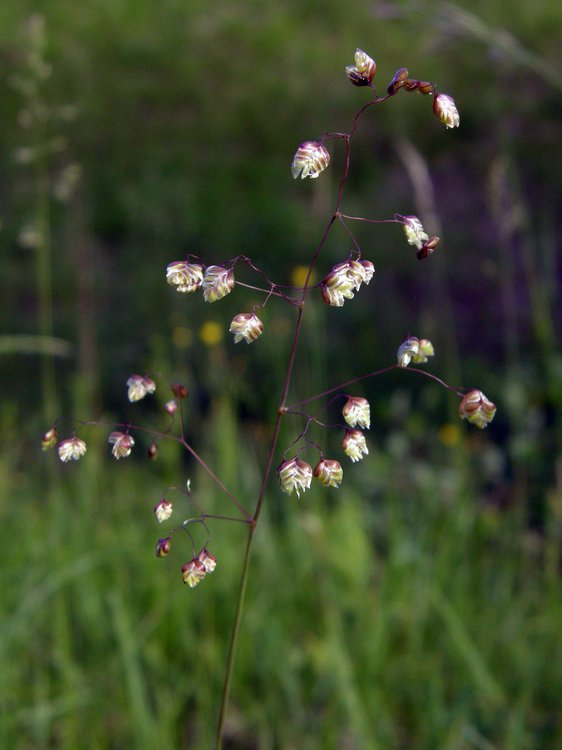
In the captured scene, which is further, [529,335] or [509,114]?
[509,114]

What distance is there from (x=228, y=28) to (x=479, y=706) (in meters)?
5.48

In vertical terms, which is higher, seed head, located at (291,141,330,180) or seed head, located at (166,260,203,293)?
seed head, located at (291,141,330,180)

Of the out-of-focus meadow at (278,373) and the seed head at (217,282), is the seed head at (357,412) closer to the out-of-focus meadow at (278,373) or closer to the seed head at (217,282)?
the seed head at (217,282)

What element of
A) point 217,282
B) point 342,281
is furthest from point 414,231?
point 217,282

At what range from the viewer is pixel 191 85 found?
570cm

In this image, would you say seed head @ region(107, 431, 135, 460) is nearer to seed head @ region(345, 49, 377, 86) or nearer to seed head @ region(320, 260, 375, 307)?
seed head @ region(320, 260, 375, 307)

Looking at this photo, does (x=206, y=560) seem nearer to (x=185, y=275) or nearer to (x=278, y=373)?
(x=185, y=275)

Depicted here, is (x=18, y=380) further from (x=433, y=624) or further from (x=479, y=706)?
(x=479, y=706)

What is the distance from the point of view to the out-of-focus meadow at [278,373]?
1916mm

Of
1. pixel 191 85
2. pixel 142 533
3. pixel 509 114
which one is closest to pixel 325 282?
pixel 142 533

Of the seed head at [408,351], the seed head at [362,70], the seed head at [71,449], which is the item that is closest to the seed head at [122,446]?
the seed head at [71,449]

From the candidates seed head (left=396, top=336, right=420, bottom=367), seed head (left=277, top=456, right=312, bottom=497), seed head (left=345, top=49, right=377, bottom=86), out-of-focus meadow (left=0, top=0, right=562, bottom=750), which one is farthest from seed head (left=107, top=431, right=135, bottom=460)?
out-of-focus meadow (left=0, top=0, right=562, bottom=750)

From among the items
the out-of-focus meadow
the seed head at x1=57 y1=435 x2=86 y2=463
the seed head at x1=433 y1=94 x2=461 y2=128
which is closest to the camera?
the seed head at x1=433 y1=94 x2=461 y2=128

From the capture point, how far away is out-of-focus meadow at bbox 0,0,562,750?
1916 millimetres
